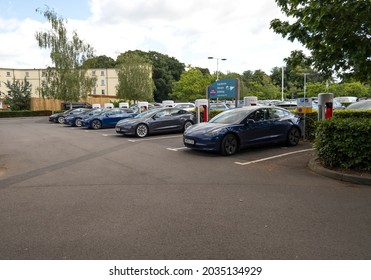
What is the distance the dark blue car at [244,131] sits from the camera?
9344 mm

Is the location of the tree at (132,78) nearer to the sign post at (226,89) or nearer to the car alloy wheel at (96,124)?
the car alloy wheel at (96,124)

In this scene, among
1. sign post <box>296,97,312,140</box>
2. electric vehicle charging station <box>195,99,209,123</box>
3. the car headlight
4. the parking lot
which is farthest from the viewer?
electric vehicle charging station <box>195,99,209,123</box>

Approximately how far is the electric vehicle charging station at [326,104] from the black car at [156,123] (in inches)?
242

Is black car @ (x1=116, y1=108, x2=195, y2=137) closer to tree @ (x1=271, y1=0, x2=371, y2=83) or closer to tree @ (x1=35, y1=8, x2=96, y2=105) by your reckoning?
tree @ (x1=271, y1=0, x2=371, y2=83)

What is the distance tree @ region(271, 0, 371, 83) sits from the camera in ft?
20.8

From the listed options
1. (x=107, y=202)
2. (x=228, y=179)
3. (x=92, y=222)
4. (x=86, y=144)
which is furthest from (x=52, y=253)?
(x=86, y=144)

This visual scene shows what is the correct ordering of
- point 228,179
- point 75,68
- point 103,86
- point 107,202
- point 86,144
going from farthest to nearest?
point 103,86 < point 75,68 < point 86,144 < point 228,179 < point 107,202

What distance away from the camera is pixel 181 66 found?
89.6 metres

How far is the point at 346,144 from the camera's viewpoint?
673 cm

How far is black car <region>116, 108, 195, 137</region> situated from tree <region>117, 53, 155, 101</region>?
25.7 m

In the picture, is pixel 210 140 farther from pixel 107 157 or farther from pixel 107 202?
pixel 107 202

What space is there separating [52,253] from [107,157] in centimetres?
619

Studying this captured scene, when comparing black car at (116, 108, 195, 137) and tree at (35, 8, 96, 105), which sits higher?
tree at (35, 8, 96, 105)

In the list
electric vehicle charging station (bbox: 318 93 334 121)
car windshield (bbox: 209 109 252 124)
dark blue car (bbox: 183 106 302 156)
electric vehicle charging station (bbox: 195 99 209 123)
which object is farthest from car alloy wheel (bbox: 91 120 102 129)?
electric vehicle charging station (bbox: 318 93 334 121)
